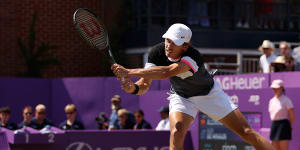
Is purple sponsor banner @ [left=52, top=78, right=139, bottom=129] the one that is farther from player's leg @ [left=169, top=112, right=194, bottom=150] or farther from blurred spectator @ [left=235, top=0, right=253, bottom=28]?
player's leg @ [left=169, top=112, right=194, bottom=150]

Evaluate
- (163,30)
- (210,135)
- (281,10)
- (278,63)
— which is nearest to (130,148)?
(210,135)

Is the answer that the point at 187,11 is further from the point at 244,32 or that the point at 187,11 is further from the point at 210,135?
the point at 210,135

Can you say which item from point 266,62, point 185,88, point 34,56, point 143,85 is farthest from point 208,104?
point 34,56

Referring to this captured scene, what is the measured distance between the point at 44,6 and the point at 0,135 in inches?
456

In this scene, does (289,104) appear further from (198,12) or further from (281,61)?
(198,12)

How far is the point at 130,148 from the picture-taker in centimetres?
1283

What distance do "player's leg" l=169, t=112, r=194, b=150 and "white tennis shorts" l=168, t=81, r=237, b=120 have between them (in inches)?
3.0

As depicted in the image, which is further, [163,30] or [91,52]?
[91,52]

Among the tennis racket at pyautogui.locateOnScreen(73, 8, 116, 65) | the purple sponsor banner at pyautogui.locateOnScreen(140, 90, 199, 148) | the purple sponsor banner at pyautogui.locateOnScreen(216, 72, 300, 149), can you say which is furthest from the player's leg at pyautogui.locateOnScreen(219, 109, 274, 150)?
the purple sponsor banner at pyautogui.locateOnScreen(140, 90, 199, 148)

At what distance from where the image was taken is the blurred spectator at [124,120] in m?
13.9

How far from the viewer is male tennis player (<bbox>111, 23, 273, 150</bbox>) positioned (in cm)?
750

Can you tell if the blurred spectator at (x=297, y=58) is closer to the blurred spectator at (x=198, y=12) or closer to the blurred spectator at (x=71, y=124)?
the blurred spectator at (x=71, y=124)

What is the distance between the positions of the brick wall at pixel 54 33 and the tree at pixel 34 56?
0.28 m

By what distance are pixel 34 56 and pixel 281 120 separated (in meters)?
10.1
